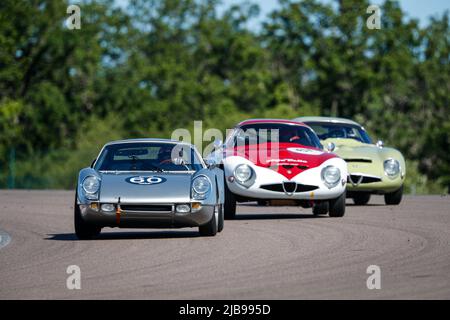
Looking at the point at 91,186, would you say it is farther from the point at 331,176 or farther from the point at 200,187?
the point at 331,176

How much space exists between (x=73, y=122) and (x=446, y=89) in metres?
27.0

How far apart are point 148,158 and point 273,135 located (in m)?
4.06

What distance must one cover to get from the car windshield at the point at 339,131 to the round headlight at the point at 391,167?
1595 mm

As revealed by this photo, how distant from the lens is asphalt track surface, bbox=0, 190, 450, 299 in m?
8.86

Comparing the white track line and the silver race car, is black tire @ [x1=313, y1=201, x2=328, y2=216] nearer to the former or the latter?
the silver race car

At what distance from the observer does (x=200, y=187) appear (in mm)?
13781

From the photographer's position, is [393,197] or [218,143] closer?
[218,143]

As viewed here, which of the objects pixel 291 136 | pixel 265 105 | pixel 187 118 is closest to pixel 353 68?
pixel 265 105

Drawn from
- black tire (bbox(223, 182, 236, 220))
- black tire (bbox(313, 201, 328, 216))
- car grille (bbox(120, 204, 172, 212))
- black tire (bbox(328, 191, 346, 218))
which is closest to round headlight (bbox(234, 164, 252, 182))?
black tire (bbox(223, 182, 236, 220))

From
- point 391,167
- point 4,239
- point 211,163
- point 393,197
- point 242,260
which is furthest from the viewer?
point 393,197

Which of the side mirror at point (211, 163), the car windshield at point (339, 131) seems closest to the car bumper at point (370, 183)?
the car windshield at point (339, 131)

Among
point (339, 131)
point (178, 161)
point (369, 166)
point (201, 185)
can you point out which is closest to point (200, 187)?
Result: point (201, 185)

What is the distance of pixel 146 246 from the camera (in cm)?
1285

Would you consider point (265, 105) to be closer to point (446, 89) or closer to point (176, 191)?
point (446, 89)
